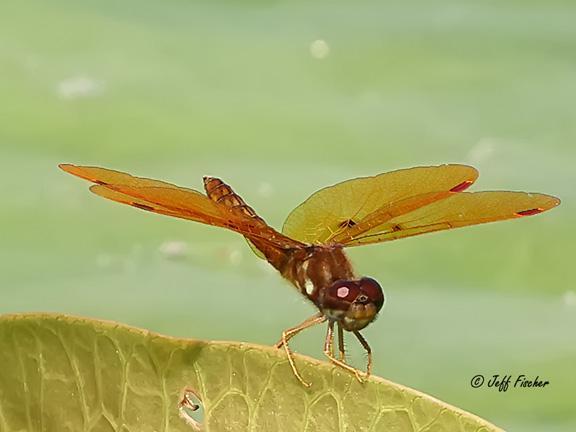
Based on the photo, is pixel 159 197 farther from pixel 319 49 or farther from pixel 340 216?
pixel 319 49

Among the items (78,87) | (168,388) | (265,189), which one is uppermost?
(78,87)

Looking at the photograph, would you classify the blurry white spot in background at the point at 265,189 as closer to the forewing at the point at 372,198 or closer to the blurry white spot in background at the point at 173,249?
the blurry white spot in background at the point at 173,249

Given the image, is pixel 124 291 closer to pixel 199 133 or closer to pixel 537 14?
pixel 199 133

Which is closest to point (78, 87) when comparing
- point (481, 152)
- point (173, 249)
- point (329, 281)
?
point (173, 249)

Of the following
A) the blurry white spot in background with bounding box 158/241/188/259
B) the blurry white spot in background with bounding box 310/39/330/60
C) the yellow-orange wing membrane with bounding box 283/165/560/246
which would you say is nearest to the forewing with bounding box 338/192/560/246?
the yellow-orange wing membrane with bounding box 283/165/560/246

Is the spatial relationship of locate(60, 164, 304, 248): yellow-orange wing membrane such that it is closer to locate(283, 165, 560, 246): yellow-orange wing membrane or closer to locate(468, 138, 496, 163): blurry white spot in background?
locate(283, 165, 560, 246): yellow-orange wing membrane

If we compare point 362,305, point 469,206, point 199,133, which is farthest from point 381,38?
point 362,305

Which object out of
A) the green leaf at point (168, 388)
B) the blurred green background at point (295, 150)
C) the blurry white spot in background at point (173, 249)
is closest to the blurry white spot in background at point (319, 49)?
the blurred green background at point (295, 150)
